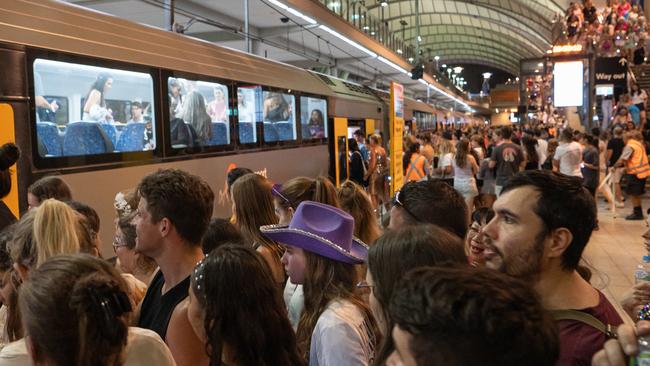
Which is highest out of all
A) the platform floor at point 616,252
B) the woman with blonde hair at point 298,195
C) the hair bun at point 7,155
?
the hair bun at point 7,155

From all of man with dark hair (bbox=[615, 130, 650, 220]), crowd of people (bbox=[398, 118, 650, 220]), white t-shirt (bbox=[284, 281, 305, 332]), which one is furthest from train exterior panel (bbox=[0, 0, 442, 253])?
man with dark hair (bbox=[615, 130, 650, 220])

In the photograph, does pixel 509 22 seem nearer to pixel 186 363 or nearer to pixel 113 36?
pixel 113 36

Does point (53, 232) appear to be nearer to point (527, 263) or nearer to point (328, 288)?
point (328, 288)

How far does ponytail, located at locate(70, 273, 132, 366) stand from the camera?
1595 millimetres

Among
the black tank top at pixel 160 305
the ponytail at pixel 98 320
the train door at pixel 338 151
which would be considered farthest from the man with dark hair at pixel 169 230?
the train door at pixel 338 151

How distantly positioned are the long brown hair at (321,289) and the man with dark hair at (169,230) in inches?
22.8

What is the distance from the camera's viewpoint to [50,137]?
216 inches

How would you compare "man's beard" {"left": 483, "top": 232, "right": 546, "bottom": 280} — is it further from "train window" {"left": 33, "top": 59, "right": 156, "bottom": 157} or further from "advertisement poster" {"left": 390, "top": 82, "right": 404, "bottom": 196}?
"advertisement poster" {"left": 390, "top": 82, "right": 404, "bottom": 196}

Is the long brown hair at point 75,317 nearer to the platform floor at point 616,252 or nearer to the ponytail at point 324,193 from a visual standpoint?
the ponytail at point 324,193

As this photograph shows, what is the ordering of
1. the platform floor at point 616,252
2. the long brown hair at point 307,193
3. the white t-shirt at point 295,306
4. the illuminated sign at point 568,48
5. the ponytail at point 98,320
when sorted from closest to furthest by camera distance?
the ponytail at point 98,320 → the white t-shirt at point 295,306 → the long brown hair at point 307,193 → the platform floor at point 616,252 → the illuminated sign at point 568,48

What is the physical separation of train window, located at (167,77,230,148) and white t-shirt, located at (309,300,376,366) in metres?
5.64

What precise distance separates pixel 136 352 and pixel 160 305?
87cm

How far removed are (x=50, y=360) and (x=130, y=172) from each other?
512cm

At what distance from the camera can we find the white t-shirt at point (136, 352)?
1788mm
